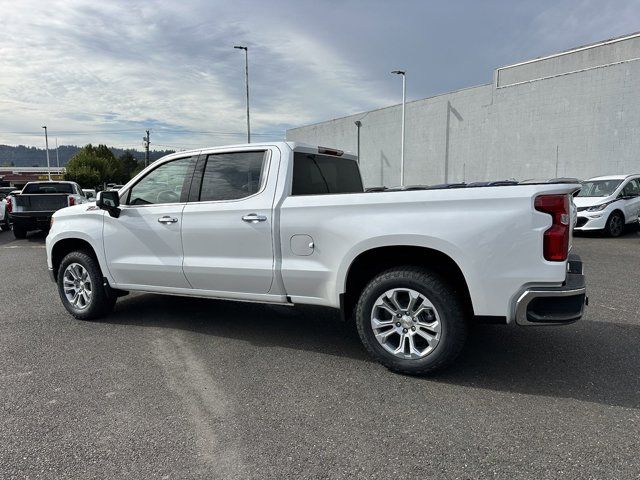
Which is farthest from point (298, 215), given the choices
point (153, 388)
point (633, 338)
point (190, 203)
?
point (633, 338)

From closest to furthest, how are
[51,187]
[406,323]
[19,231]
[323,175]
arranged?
1. [406,323]
2. [323,175]
3. [19,231]
4. [51,187]

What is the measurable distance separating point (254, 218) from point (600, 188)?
12612mm

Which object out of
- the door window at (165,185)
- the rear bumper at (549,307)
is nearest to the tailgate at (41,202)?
the door window at (165,185)

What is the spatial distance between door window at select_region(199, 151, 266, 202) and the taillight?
7.84 feet

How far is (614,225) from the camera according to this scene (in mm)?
12898

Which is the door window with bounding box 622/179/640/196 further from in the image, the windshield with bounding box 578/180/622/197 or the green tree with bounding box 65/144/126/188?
the green tree with bounding box 65/144/126/188

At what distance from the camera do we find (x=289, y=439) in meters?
2.97

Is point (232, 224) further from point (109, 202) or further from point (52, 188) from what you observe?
point (52, 188)

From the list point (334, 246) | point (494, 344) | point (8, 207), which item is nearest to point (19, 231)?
point (8, 207)

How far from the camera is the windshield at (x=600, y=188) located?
13.3 metres

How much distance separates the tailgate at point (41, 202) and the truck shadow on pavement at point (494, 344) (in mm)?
9147

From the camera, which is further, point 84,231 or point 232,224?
point 84,231

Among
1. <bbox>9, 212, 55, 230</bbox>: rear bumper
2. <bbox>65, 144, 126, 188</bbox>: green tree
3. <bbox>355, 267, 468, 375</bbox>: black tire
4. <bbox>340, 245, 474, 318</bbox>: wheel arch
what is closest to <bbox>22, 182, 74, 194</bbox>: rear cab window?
<bbox>9, 212, 55, 230</bbox>: rear bumper

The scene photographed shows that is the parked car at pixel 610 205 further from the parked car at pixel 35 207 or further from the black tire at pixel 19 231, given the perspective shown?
the black tire at pixel 19 231
